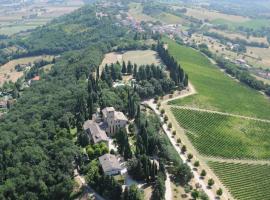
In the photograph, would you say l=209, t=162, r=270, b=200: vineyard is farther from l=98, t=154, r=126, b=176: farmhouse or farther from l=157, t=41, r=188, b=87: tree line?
l=157, t=41, r=188, b=87: tree line

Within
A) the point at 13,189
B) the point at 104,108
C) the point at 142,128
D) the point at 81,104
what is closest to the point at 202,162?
the point at 142,128

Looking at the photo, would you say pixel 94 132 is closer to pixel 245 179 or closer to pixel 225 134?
pixel 245 179

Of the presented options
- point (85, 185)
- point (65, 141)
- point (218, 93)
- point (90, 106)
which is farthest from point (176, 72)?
point (85, 185)

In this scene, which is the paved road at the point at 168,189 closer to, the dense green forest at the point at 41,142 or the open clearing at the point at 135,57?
the dense green forest at the point at 41,142

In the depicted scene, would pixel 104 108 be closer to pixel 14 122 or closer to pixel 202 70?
pixel 14 122

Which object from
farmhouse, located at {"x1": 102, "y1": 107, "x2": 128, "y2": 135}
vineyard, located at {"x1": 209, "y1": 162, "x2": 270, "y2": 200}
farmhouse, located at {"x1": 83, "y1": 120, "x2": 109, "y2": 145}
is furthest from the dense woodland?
vineyard, located at {"x1": 209, "y1": 162, "x2": 270, "y2": 200}

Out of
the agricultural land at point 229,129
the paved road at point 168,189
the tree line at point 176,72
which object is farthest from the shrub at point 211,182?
the tree line at point 176,72
